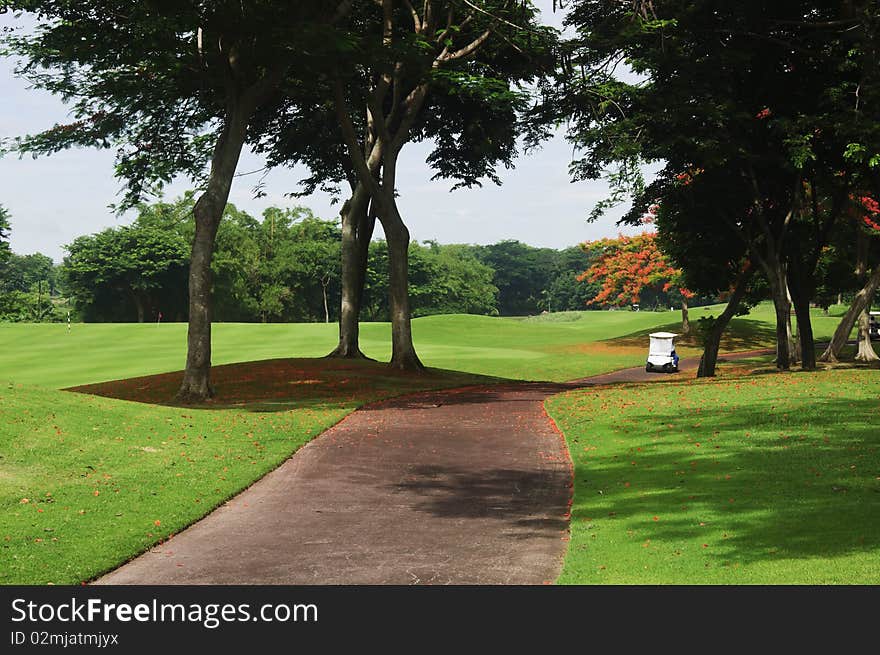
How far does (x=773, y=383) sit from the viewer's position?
2809 centimetres

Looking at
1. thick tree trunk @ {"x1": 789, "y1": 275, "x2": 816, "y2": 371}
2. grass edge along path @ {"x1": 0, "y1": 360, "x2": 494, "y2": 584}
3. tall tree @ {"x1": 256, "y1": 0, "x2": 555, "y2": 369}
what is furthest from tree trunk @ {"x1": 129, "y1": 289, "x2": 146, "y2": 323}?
thick tree trunk @ {"x1": 789, "y1": 275, "x2": 816, "y2": 371}

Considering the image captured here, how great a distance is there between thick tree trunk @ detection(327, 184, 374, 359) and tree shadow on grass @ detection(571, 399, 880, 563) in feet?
71.8

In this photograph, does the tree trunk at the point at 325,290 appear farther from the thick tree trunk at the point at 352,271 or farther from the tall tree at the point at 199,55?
the tall tree at the point at 199,55

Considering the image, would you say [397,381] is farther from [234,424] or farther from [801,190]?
[801,190]

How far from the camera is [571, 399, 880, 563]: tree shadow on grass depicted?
1096 centimetres

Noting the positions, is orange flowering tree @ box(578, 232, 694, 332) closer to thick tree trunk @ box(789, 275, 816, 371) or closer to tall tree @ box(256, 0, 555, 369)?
tall tree @ box(256, 0, 555, 369)

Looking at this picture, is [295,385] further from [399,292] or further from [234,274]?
[234,274]

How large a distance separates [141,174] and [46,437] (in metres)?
23.6

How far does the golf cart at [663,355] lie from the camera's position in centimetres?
4981

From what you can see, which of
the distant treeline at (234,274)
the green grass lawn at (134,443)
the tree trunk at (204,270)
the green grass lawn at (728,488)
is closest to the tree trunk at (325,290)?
the distant treeline at (234,274)

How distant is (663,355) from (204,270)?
29.2 meters

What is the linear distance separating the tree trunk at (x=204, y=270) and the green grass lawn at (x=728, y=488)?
1090 centimetres

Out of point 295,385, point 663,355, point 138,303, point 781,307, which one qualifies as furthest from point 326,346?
point 138,303
